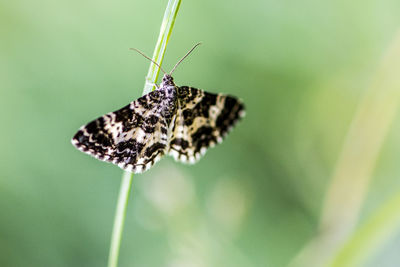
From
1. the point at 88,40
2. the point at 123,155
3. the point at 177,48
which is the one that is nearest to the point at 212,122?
the point at 123,155

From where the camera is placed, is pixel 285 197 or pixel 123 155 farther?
pixel 285 197

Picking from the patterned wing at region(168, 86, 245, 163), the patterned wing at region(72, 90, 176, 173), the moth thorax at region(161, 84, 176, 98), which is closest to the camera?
the patterned wing at region(72, 90, 176, 173)

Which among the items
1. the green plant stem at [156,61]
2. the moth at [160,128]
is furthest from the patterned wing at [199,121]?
the green plant stem at [156,61]

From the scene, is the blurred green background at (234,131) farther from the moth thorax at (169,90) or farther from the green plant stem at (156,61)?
the green plant stem at (156,61)

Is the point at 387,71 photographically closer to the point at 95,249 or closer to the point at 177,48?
the point at 177,48

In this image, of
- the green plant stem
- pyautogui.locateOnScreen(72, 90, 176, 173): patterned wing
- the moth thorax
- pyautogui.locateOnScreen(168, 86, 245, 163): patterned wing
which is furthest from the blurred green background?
the green plant stem

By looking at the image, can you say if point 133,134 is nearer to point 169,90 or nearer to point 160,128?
point 160,128

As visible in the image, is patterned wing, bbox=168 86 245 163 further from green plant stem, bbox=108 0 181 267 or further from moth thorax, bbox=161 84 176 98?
green plant stem, bbox=108 0 181 267
